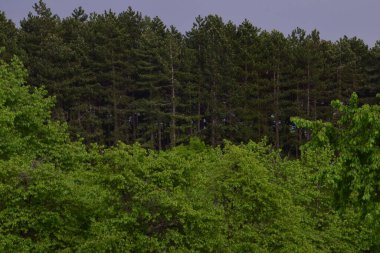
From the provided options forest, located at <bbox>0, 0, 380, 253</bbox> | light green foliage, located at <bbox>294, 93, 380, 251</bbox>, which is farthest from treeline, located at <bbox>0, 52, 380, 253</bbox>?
light green foliage, located at <bbox>294, 93, 380, 251</bbox>

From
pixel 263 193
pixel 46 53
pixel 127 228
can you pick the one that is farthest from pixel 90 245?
pixel 46 53

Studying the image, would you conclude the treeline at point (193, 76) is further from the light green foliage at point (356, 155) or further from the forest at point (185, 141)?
the light green foliage at point (356, 155)

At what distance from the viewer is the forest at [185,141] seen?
21.6 metres

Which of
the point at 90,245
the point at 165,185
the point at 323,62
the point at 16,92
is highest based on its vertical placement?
the point at 323,62

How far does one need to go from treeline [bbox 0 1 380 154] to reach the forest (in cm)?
25

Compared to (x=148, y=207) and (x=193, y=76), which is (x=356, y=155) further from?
(x=193, y=76)

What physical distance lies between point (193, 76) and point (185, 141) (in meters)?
9.09

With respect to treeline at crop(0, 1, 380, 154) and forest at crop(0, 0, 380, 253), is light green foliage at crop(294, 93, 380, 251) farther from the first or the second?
treeline at crop(0, 1, 380, 154)

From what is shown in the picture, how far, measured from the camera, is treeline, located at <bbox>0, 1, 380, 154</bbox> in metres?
66.9

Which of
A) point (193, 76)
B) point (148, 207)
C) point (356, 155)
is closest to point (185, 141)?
point (193, 76)

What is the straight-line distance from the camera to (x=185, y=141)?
229ft

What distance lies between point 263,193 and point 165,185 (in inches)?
203

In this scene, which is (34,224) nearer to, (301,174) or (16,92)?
(16,92)

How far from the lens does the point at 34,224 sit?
2222 centimetres
